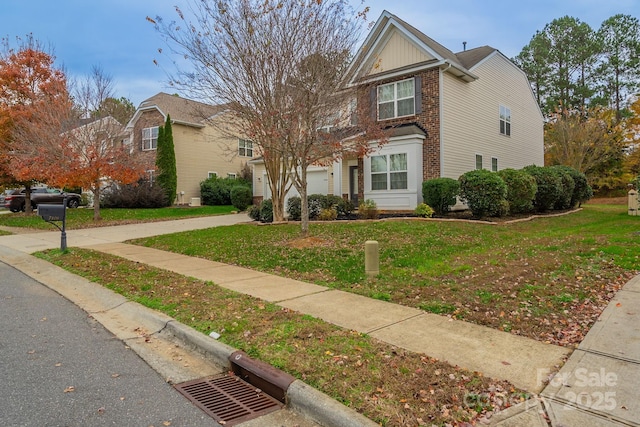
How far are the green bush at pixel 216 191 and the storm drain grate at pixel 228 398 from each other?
23.8m

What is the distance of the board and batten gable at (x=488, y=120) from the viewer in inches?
651

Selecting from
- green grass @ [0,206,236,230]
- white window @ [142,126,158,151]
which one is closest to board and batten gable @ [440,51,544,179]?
green grass @ [0,206,236,230]

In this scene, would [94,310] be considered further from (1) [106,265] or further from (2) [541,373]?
(2) [541,373]

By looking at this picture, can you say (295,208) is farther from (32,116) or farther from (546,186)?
(32,116)

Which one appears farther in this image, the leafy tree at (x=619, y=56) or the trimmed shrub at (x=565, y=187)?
the leafy tree at (x=619, y=56)

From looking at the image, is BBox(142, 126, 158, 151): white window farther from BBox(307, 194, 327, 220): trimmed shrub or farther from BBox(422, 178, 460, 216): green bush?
BBox(422, 178, 460, 216): green bush

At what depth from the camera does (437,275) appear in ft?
22.0

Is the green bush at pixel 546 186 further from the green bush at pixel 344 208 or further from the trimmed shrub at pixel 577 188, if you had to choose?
the green bush at pixel 344 208

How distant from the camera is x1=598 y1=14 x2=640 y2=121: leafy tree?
35.6m

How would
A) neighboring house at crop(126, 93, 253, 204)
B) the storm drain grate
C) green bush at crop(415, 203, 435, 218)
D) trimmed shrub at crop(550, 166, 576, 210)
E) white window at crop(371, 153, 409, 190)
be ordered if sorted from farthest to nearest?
neighboring house at crop(126, 93, 253, 204)
trimmed shrub at crop(550, 166, 576, 210)
white window at crop(371, 153, 409, 190)
green bush at crop(415, 203, 435, 218)
the storm drain grate

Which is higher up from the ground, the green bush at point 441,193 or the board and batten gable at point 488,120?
the board and batten gable at point 488,120

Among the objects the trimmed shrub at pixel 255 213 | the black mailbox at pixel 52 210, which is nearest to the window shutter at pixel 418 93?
the trimmed shrub at pixel 255 213

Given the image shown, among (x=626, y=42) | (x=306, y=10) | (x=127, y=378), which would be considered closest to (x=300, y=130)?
(x=306, y=10)

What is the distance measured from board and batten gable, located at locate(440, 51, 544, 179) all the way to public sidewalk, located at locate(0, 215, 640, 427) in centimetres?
1135
